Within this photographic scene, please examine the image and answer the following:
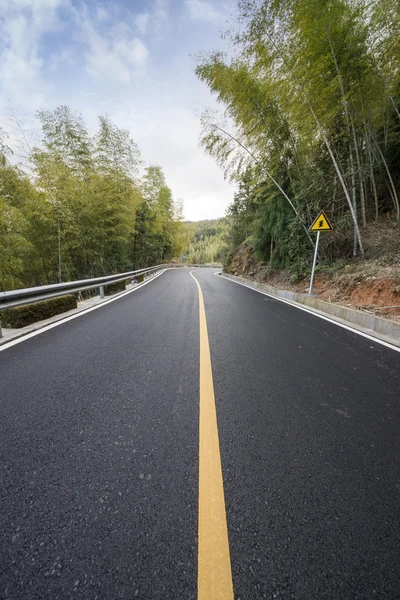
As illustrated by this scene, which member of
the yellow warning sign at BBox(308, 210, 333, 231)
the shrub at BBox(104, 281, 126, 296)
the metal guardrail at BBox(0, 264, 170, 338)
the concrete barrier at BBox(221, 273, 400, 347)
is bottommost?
the concrete barrier at BBox(221, 273, 400, 347)

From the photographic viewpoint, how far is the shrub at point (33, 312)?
3.52m

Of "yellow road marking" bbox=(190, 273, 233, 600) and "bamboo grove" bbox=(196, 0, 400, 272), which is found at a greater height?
"bamboo grove" bbox=(196, 0, 400, 272)

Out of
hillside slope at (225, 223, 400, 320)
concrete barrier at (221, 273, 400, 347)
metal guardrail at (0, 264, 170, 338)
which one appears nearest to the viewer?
metal guardrail at (0, 264, 170, 338)

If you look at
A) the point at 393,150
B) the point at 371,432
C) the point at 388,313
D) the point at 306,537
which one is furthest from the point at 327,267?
the point at 306,537

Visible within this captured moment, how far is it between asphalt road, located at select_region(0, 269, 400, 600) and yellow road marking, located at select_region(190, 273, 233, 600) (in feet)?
0.11

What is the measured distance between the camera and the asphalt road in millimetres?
822

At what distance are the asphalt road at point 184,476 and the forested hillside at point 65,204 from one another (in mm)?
8145

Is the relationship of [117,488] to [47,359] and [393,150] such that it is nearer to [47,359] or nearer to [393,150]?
[47,359]

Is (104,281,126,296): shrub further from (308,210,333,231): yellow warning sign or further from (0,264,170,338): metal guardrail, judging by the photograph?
(308,210,333,231): yellow warning sign

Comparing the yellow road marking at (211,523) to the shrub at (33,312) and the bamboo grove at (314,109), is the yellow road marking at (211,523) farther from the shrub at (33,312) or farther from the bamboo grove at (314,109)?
the bamboo grove at (314,109)

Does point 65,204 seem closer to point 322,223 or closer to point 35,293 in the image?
point 35,293

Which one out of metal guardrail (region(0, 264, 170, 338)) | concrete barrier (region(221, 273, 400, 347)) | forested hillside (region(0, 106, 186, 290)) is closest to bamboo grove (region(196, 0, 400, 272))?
concrete barrier (region(221, 273, 400, 347))

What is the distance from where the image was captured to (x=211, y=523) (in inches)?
38.7

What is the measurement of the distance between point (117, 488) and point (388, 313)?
5444 mm
